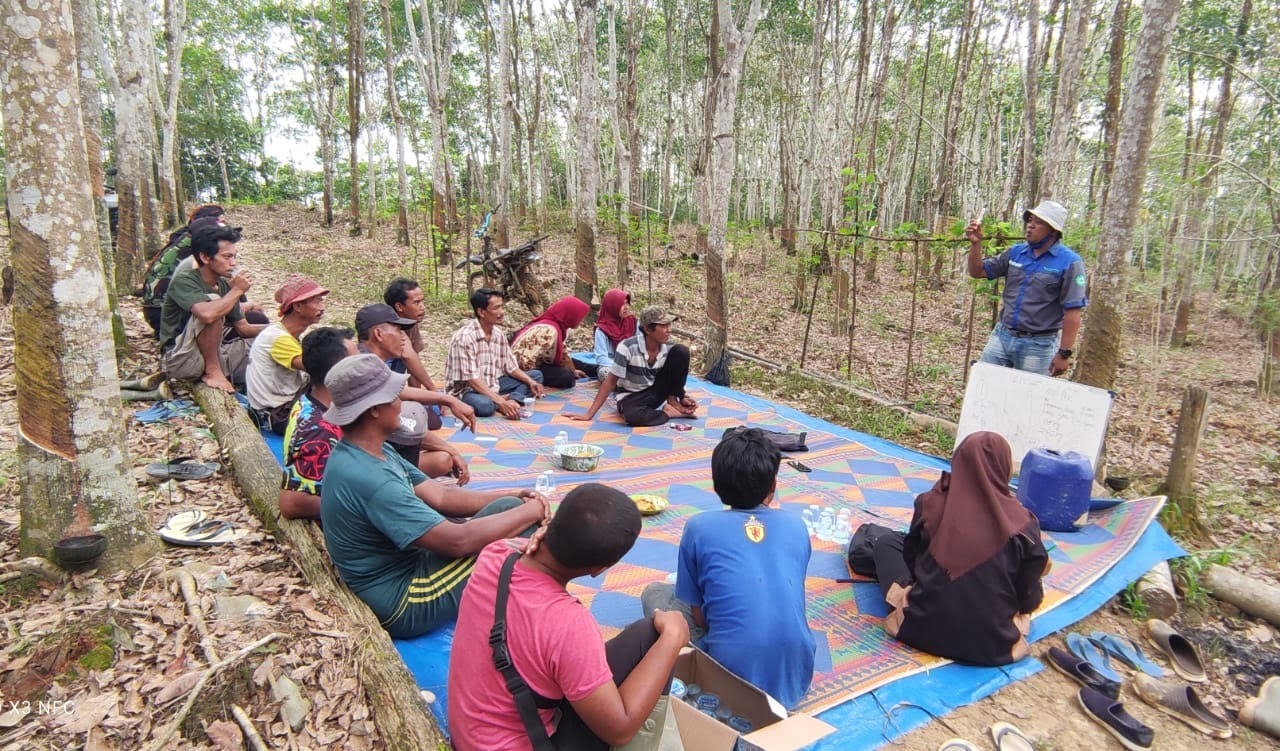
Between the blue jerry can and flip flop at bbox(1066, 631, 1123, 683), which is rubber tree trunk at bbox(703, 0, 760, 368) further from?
flip flop at bbox(1066, 631, 1123, 683)

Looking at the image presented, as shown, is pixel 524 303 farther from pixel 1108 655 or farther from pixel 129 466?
pixel 1108 655

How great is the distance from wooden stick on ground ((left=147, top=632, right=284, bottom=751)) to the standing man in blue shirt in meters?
5.27

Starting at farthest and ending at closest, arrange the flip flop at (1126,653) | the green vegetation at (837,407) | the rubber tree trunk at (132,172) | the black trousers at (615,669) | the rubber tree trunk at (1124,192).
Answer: the rubber tree trunk at (132,172), the green vegetation at (837,407), the rubber tree trunk at (1124,192), the flip flop at (1126,653), the black trousers at (615,669)

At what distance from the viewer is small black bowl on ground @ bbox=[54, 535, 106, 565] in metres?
2.63

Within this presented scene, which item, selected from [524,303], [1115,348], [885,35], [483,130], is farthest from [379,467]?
[483,130]

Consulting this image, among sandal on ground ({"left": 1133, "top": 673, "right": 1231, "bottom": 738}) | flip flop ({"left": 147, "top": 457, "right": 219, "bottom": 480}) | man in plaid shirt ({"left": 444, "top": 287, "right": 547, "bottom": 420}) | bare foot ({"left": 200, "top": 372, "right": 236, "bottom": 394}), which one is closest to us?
sandal on ground ({"left": 1133, "top": 673, "right": 1231, "bottom": 738})

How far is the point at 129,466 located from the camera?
2.87m

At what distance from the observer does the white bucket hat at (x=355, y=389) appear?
232 centimetres

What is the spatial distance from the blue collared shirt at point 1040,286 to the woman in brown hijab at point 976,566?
279 centimetres

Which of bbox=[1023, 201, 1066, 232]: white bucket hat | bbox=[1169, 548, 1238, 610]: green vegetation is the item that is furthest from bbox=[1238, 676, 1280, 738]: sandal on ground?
bbox=[1023, 201, 1066, 232]: white bucket hat

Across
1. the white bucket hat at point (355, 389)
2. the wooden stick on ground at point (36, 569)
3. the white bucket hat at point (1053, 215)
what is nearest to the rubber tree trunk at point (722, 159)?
the white bucket hat at point (1053, 215)

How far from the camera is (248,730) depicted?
2.04 metres

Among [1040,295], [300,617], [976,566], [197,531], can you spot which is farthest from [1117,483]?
[197,531]

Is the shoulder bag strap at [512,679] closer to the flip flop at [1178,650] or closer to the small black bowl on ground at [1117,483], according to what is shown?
the flip flop at [1178,650]
